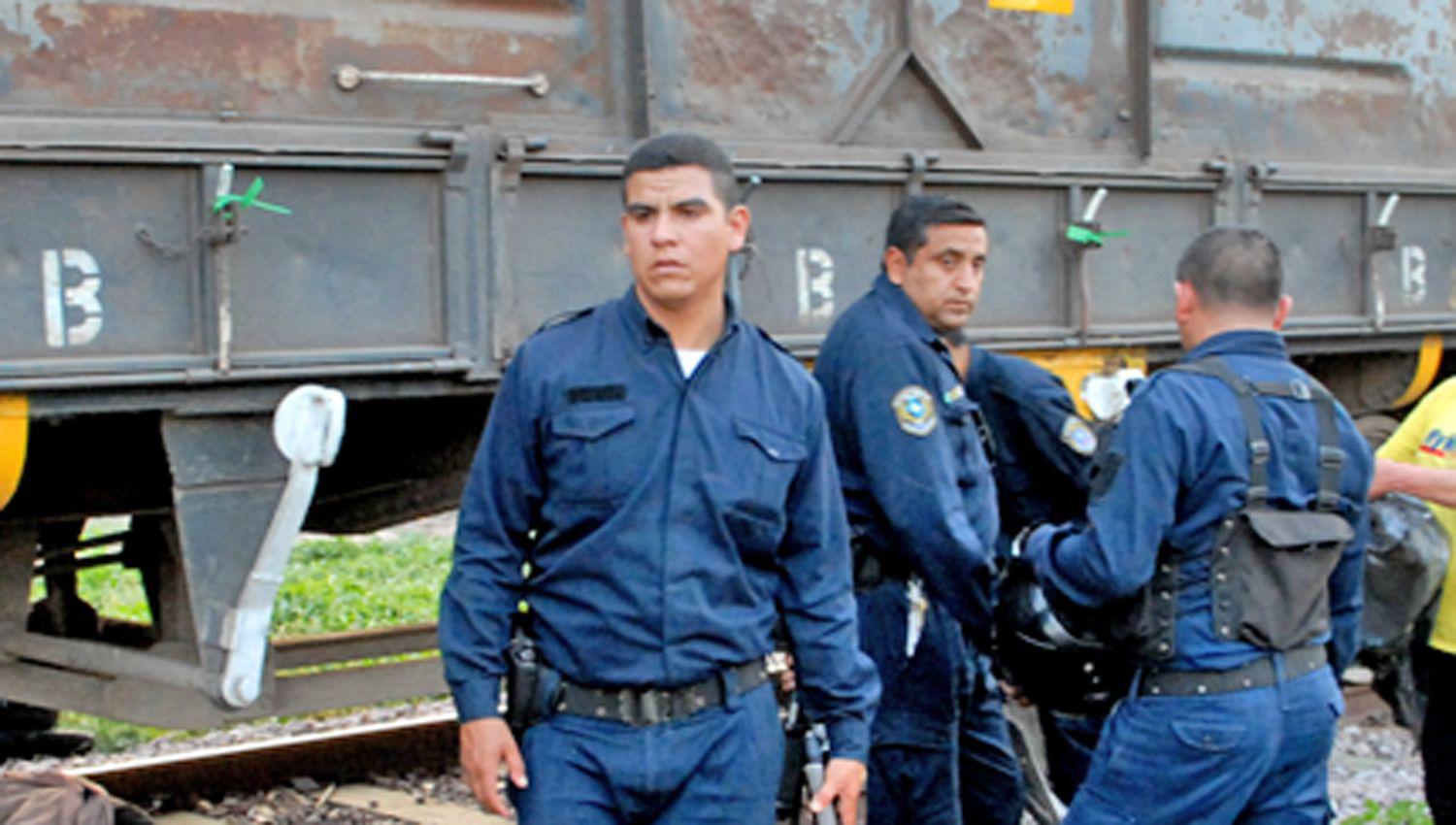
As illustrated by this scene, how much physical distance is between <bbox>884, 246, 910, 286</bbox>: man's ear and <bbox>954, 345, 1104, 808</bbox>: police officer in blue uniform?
0.36 m

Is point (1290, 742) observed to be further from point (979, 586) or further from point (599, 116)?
point (599, 116)

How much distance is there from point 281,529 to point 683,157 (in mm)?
1623

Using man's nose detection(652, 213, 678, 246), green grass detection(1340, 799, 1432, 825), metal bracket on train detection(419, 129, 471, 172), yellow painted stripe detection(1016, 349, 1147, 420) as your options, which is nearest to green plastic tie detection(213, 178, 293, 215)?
metal bracket on train detection(419, 129, 471, 172)

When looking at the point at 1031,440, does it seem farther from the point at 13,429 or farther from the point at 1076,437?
the point at 13,429

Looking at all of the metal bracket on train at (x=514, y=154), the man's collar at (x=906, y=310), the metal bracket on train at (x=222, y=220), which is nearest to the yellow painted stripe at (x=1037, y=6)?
the man's collar at (x=906, y=310)

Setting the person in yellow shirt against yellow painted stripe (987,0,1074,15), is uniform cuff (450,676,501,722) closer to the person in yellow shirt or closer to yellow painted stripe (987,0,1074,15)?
the person in yellow shirt

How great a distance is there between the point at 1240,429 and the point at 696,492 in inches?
44.6

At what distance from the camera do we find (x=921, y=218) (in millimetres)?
4305

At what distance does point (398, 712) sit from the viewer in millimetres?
6840

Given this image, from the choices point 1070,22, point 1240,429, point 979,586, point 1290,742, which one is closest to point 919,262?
point 979,586

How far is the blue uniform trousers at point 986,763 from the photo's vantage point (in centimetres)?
435

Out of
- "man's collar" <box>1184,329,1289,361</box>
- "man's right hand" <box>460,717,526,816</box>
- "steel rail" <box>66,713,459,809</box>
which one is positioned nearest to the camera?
"man's right hand" <box>460,717,526,816</box>

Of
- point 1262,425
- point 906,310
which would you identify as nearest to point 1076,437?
point 906,310

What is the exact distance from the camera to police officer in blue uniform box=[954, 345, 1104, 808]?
4.37 m
